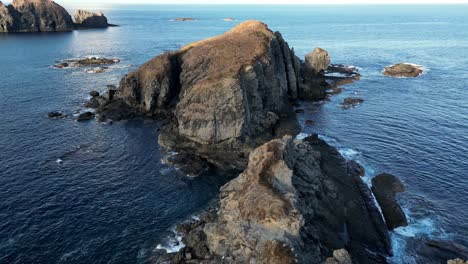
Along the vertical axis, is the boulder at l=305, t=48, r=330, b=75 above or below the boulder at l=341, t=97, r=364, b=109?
above

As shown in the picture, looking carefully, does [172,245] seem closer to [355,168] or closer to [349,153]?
[355,168]

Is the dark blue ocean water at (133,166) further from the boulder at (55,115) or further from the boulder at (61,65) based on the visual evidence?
the boulder at (61,65)

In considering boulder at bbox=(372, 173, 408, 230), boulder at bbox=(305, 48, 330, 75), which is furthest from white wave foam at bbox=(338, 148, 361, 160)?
boulder at bbox=(305, 48, 330, 75)

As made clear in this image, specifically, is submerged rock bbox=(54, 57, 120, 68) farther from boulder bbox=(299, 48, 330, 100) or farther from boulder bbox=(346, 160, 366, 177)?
boulder bbox=(346, 160, 366, 177)

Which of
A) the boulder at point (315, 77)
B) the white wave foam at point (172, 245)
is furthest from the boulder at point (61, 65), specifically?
the white wave foam at point (172, 245)

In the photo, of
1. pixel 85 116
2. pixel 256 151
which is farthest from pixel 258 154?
pixel 85 116

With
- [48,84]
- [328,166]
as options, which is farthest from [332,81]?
[48,84]
